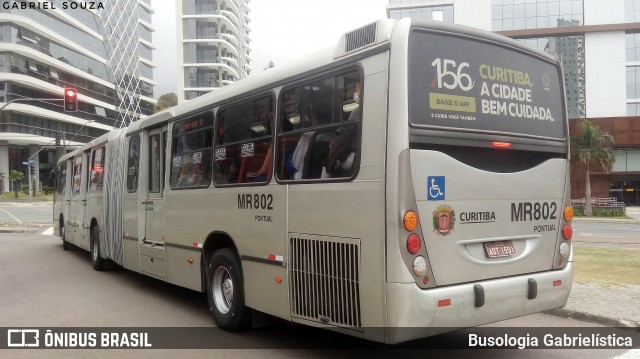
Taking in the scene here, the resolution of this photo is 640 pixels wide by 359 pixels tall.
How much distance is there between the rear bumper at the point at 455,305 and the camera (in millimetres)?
4246

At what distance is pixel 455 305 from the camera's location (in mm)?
4449

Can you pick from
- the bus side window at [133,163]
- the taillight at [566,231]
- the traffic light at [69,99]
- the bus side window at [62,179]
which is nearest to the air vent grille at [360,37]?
the taillight at [566,231]

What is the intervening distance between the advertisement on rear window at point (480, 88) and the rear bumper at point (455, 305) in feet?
4.58

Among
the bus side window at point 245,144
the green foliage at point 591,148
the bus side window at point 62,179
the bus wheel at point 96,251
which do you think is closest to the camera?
the bus side window at point 245,144

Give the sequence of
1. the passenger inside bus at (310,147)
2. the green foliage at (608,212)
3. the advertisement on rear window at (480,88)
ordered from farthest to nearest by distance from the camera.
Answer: the green foliage at (608,212) → the passenger inside bus at (310,147) → the advertisement on rear window at (480,88)

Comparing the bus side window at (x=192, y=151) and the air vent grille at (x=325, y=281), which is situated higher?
the bus side window at (x=192, y=151)

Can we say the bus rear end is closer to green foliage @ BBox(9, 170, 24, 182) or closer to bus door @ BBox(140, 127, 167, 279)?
bus door @ BBox(140, 127, 167, 279)

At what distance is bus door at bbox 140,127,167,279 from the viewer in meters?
8.30

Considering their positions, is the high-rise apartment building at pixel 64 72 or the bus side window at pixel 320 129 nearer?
the bus side window at pixel 320 129

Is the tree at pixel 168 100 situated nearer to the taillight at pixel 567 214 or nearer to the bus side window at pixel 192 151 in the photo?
the bus side window at pixel 192 151

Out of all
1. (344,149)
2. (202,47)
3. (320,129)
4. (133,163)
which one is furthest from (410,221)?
(202,47)

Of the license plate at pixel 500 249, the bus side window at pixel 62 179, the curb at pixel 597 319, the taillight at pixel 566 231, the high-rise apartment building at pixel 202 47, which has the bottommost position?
the curb at pixel 597 319

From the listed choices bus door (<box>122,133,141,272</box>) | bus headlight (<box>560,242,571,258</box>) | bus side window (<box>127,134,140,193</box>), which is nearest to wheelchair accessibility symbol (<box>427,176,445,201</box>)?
bus headlight (<box>560,242,571,258</box>)

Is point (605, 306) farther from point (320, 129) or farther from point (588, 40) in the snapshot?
point (588, 40)
